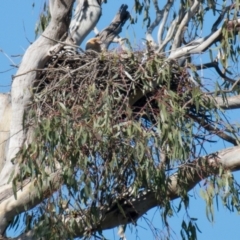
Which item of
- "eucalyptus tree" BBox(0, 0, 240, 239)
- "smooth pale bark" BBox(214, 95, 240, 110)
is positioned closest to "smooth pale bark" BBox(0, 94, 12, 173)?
"eucalyptus tree" BBox(0, 0, 240, 239)

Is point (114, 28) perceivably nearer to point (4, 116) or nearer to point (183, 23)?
point (183, 23)

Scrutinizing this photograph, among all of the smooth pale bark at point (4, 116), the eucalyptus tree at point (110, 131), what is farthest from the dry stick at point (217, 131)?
the smooth pale bark at point (4, 116)

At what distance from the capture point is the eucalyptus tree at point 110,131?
25.5ft

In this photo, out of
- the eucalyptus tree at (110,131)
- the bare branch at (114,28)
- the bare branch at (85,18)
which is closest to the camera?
the eucalyptus tree at (110,131)

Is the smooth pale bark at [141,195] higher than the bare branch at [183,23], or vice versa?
the bare branch at [183,23]

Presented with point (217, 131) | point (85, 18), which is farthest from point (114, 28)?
point (217, 131)

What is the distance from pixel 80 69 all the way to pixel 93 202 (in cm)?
116

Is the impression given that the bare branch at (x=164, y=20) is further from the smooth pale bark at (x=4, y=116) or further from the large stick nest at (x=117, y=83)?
the smooth pale bark at (x=4, y=116)

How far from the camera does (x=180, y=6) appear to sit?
940 cm

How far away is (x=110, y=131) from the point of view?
25.4 ft

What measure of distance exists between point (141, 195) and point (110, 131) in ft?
2.36

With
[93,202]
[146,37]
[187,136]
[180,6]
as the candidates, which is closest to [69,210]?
[93,202]

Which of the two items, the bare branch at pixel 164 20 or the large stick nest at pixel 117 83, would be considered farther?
the bare branch at pixel 164 20

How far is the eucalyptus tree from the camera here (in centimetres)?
777
